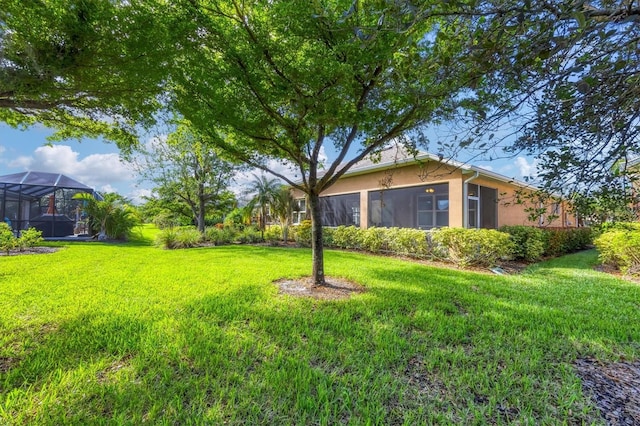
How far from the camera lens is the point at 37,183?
1537cm

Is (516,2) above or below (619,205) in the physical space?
above

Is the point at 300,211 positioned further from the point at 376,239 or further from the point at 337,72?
the point at 337,72

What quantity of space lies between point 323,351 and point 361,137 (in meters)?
4.15

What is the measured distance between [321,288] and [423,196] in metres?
7.57

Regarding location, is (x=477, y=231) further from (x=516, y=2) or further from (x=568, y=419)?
(x=516, y=2)

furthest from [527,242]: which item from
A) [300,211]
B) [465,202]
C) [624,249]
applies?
[300,211]

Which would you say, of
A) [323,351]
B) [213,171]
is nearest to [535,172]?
[323,351]

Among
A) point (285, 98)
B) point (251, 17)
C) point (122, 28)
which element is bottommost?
point (285, 98)

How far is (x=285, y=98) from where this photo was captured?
4332 millimetres

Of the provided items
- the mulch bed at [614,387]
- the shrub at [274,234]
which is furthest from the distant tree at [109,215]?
the mulch bed at [614,387]

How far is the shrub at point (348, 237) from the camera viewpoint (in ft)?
40.8

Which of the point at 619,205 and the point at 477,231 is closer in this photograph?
the point at 619,205

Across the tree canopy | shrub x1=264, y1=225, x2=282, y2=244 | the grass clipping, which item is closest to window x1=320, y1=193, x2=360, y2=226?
shrub x1=264, y1=225, x2=282, y2=244

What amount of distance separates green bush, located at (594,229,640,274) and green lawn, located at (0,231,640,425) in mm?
2412
